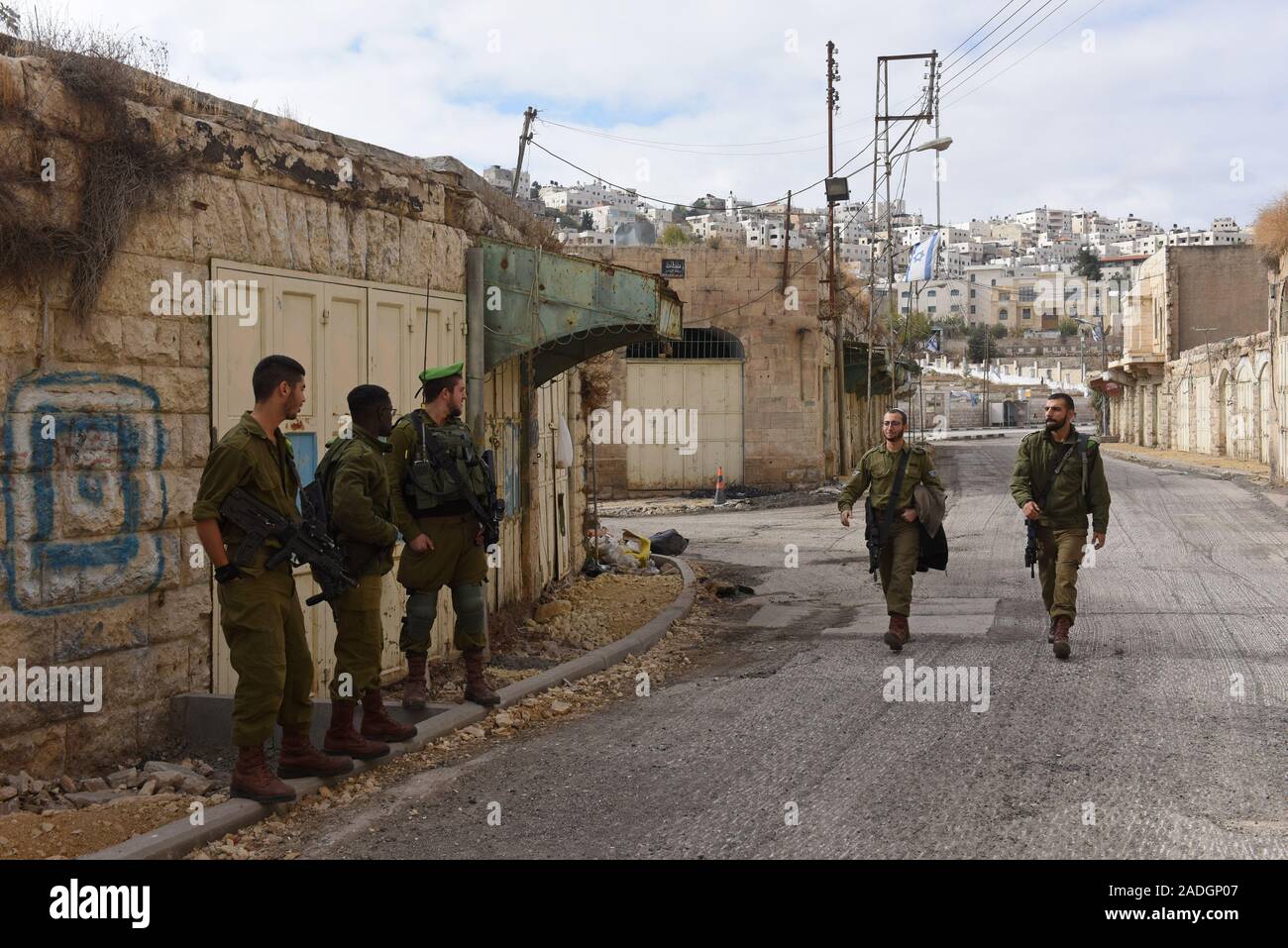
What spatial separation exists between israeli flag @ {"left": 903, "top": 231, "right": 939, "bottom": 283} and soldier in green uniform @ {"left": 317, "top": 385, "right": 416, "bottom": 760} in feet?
97.0

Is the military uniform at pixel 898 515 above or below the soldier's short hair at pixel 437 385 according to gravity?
below

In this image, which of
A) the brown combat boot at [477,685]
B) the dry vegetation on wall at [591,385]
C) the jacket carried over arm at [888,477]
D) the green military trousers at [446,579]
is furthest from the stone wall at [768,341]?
the green military trousers at [446,579]

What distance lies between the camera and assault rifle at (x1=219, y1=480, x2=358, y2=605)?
4.79m

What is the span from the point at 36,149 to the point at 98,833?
319 cm

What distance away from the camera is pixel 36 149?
5344mm

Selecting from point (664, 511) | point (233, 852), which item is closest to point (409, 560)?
point (233, 852)

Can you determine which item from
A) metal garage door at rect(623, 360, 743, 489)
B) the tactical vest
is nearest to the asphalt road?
the tactical vest

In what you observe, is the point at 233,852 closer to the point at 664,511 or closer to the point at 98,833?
the point at 98,833

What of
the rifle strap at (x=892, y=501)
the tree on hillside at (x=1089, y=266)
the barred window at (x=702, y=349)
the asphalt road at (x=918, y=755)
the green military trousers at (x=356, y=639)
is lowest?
the asphalt road at (x=918, y=755)

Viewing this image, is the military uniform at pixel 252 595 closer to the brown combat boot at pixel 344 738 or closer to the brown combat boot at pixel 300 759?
the brown combat boot at pixel 300 759

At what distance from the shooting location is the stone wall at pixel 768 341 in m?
26.5

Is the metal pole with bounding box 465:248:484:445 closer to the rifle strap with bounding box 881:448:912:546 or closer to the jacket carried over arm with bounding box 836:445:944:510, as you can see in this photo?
the jacket carried over arm with bounding box 836:445:944:510
